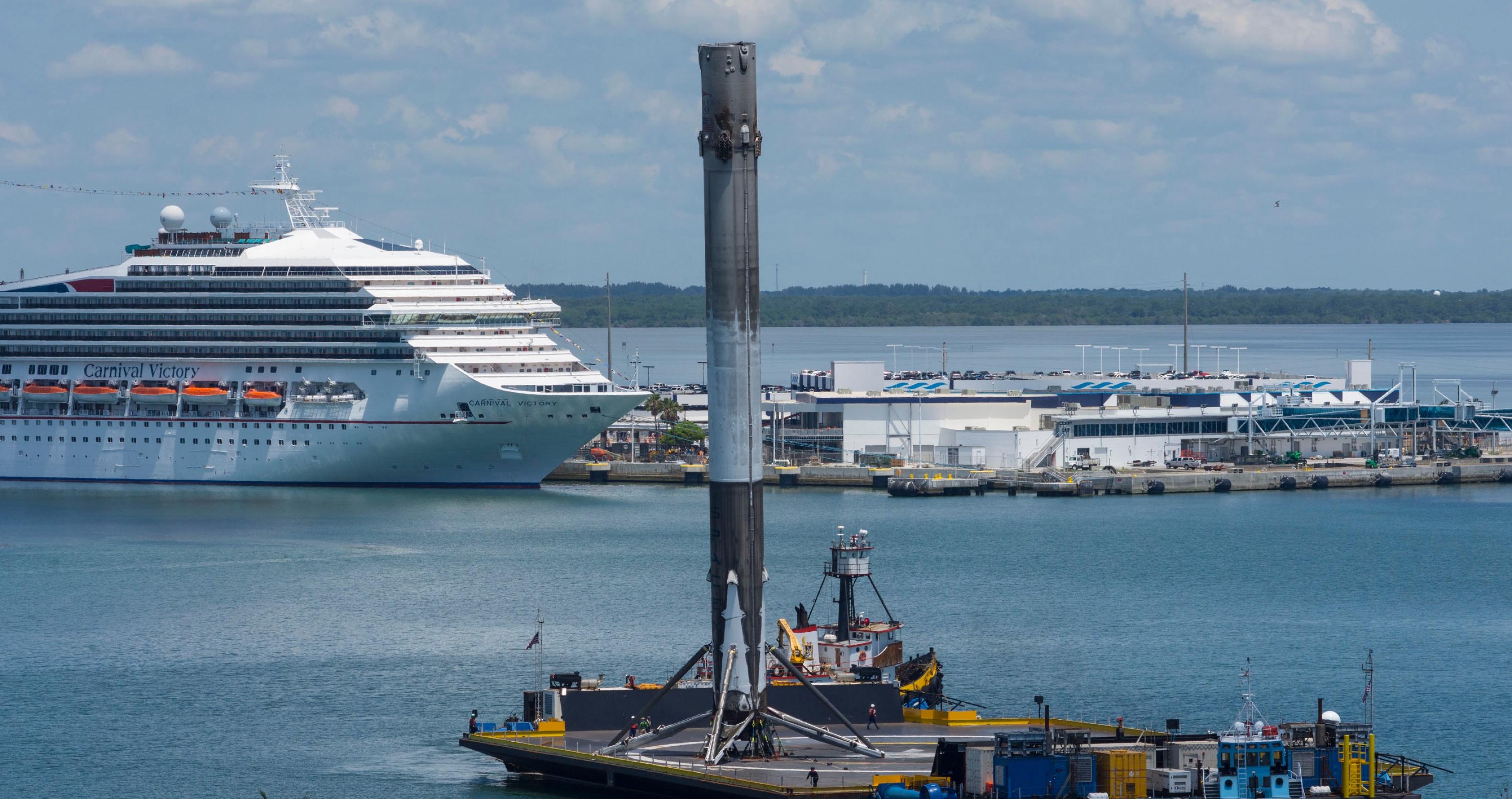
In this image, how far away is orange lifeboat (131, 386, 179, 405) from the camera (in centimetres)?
8244

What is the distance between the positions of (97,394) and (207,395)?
5.23 meters

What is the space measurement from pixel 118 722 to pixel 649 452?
55.8m

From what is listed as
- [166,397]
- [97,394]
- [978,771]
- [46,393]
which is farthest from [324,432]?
[978,771]

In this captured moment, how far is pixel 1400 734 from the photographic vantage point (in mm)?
36188

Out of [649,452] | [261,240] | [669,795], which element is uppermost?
[261,240]

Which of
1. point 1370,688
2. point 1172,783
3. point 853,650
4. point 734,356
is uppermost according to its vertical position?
point 734,356

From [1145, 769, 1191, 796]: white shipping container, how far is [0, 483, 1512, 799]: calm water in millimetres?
6339

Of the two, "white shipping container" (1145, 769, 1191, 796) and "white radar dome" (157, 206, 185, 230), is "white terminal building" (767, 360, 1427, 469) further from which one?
"white shipping container" (1145, 769, 1191, 796)

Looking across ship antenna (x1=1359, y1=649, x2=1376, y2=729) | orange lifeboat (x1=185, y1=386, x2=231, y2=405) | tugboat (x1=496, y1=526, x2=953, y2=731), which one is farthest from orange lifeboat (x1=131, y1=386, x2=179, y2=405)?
ship antenna (x1=1359, y1=649, x2=1376, y2=729)

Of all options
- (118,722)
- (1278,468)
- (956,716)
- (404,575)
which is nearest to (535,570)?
(404,575)

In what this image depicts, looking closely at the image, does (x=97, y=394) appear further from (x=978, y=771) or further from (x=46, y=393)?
(x=978, y=771)

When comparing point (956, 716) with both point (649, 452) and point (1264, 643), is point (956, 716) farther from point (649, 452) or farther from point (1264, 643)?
point (649, 452)

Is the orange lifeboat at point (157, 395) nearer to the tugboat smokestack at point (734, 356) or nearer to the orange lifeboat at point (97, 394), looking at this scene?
the orange lifeboat at point (97, 394)

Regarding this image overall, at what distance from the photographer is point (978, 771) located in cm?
2830
